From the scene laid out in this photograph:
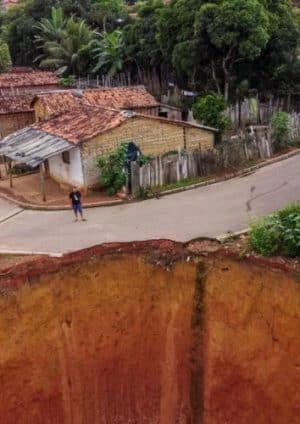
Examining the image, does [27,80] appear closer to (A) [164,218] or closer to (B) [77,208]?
(B) [77,208]

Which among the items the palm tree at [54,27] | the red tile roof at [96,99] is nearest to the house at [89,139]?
the red tile roof at [96,99]

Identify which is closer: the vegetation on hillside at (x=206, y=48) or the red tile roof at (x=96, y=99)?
the vegetation on hillside at (x=206, y=48)

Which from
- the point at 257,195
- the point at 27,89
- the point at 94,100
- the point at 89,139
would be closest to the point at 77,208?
the point at 89,139

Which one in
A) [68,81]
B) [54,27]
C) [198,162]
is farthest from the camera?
[54,27]

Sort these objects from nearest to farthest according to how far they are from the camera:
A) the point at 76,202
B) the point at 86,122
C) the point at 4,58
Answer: the point at 76,202, the point at 86,122, the point at 4,58

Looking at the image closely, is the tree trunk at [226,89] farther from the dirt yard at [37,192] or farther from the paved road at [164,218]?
the dirt yard at [37,192]

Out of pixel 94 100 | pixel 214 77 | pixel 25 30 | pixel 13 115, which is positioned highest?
pixel 25 30

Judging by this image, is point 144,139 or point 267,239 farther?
point 144,139
